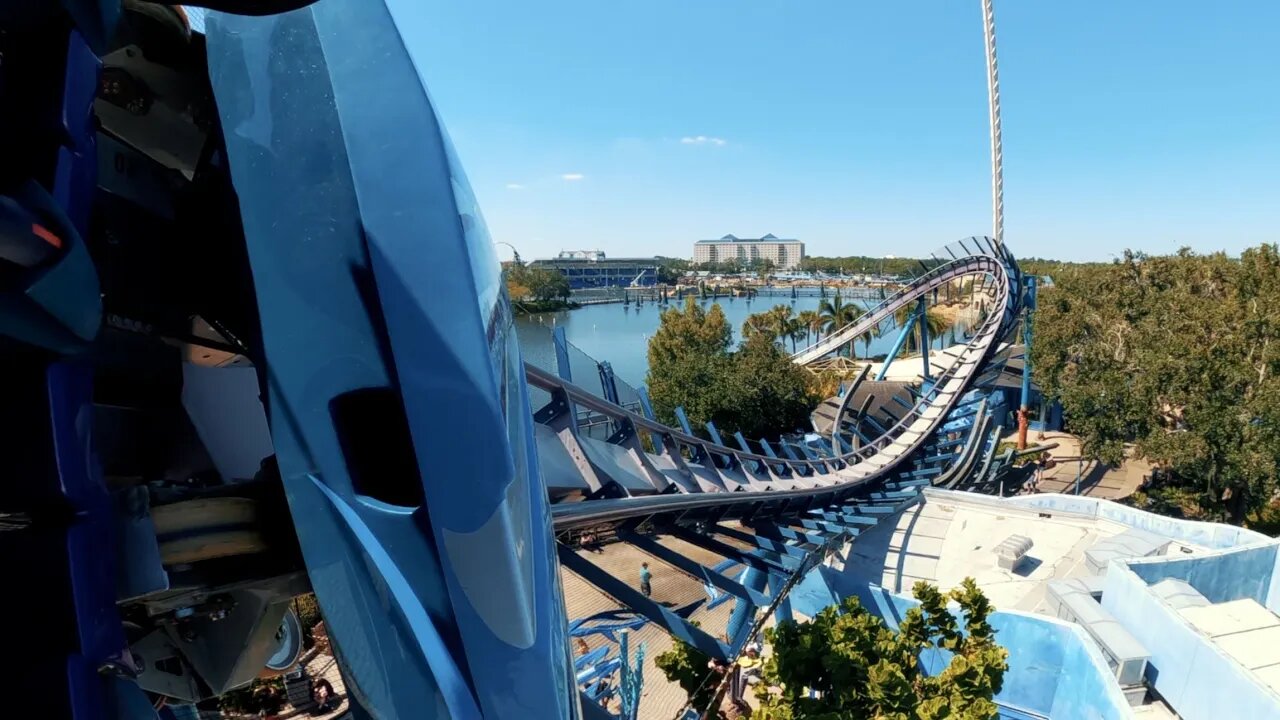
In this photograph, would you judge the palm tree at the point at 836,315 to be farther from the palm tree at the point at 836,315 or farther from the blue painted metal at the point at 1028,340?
the blue painted metal at the point at 1028,340

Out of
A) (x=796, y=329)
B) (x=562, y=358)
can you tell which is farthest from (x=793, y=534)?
(x=796, y=329)

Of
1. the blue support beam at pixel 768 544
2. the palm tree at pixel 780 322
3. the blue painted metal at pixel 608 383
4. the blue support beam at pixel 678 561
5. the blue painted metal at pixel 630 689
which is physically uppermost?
the blue painted metal at pixel 608 383

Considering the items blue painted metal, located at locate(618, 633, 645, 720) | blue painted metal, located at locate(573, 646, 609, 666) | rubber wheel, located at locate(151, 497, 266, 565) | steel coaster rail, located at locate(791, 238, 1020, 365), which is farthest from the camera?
steel coaster rail, located at locate(791, 238, 1020, 365)

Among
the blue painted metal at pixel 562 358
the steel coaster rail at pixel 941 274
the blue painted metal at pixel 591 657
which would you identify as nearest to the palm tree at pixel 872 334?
the steel coaster rail at pixel 941 274

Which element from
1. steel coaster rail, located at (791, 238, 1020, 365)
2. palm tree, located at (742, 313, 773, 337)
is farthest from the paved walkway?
palm tree, located at (742, 313, 773, 337)

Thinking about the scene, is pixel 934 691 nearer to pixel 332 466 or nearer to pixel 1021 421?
pixel 332 466

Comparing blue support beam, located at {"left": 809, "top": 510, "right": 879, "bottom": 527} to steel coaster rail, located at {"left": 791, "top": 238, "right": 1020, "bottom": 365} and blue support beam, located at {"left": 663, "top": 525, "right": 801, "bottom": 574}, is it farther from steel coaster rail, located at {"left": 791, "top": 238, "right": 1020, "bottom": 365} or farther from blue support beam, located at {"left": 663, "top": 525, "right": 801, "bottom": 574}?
steel coaster rail, located at {"left": 791, "top": 238, "right": 1020, "bottom": 365}
